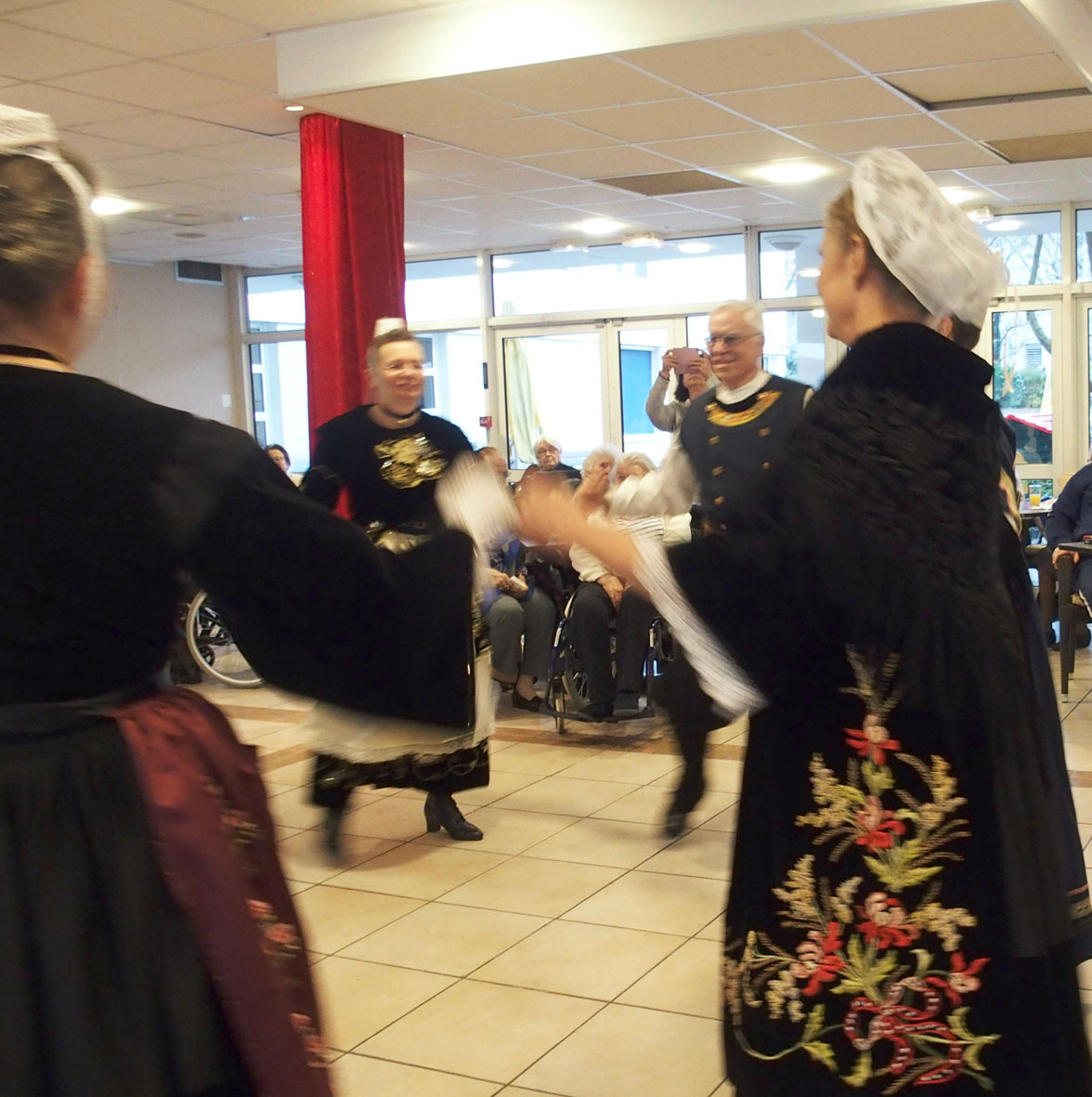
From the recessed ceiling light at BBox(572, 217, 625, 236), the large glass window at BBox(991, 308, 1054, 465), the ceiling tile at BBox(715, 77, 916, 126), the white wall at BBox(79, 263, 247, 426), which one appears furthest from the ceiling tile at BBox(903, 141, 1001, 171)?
the white wall at BBox(79, 263, 247, 426)

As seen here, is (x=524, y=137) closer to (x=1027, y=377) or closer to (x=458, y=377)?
(x=1027, y=377)

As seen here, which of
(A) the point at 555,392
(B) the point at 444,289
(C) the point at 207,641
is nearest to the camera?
(C) the point at 207,641

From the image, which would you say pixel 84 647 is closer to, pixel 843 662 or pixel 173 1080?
pixel 173 1080

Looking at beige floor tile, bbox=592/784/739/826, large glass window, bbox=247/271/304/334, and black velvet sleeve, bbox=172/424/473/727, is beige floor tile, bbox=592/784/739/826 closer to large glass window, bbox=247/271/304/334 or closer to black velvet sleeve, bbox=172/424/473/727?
black velvet sleeve, bbox=172/424/473/727

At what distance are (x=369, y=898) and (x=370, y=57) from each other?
353 centimetres

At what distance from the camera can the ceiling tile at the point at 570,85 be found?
532 centimetres

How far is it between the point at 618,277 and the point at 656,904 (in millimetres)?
8312

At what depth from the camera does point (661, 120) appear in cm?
639

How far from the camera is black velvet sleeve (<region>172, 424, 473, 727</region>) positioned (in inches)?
43.8

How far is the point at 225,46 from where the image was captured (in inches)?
212

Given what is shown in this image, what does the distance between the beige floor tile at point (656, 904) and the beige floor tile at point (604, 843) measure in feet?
0.53

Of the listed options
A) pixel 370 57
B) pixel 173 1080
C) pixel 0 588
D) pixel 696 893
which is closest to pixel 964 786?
pixel 173 1080

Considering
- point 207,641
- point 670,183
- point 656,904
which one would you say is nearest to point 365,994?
point 656,904

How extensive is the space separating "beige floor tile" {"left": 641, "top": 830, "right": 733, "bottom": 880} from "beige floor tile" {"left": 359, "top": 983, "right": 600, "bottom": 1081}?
34.7 inches
